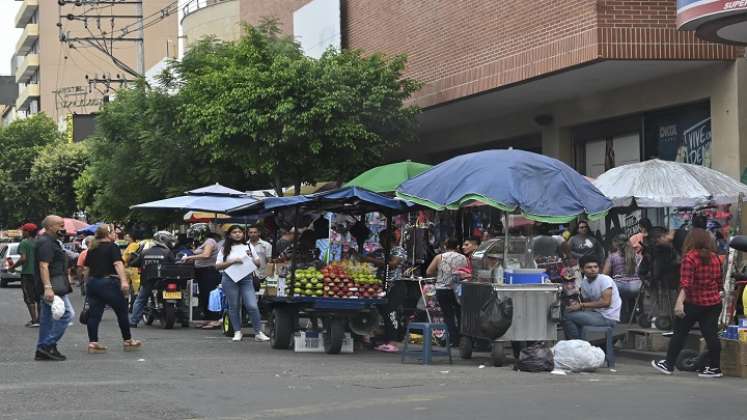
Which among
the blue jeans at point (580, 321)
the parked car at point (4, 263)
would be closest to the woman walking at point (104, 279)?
the blue jeans at point (580, 321)

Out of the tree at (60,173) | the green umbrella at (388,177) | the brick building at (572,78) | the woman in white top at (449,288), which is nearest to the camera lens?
the woman in white top at (449,288)

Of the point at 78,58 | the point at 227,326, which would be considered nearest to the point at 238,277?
the point at 227,326

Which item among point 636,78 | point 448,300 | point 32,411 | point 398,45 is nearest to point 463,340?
point 448,300

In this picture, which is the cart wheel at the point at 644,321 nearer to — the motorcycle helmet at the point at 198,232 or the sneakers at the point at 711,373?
the sneakers at the point at 711,373

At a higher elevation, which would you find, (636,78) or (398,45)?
(398,45)

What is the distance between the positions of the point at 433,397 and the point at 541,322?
3.50 meters

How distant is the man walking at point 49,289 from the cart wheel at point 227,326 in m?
4.31

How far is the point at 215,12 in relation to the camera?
43.7 m

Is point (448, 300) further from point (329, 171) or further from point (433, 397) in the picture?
point (329, 171)

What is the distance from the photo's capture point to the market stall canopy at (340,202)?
16062 mm

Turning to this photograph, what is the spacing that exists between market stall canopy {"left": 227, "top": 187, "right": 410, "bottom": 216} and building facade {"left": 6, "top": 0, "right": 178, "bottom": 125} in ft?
201

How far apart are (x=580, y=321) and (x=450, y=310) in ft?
6.04

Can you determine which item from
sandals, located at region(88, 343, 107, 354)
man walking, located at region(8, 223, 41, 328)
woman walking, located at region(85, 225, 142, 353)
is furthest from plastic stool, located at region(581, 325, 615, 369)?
man walking, located at region(8, 223, 41, 328)

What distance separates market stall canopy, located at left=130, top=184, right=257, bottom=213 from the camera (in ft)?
70.7
